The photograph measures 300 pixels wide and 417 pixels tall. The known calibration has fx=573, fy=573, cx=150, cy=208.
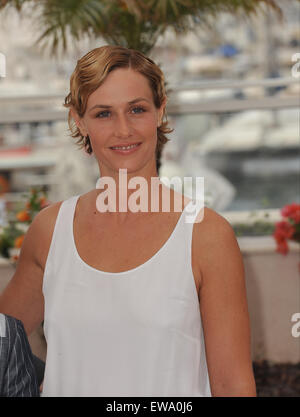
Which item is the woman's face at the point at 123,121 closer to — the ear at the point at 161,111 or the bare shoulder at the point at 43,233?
the ear at the point at 161,111

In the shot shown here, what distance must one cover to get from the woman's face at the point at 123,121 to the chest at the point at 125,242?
131 millimetres

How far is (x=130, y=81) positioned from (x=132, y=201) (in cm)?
29

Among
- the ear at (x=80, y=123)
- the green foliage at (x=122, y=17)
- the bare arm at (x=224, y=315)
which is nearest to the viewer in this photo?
the bare arm at (x=224, y=315)

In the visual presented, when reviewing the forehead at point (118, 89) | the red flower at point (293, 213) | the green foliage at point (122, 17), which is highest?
the green foliage at point (122, 17)

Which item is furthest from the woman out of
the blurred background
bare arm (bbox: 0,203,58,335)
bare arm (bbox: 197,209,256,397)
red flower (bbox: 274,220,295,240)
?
red flower (bbox: 274,220,295,240)

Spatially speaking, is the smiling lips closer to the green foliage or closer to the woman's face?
the woman's face

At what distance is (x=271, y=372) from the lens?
365 cm

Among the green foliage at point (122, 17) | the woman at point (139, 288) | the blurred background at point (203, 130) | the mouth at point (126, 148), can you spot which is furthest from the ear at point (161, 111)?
the green foliage at point (122, 17)

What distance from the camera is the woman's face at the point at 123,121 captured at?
4.30 feet

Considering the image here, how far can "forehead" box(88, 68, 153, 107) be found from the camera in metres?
1.31

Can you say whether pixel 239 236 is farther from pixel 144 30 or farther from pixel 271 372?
pixel 144 30

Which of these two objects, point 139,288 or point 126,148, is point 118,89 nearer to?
point 126,148

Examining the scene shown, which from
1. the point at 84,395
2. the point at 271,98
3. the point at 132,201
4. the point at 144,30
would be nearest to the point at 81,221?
the point at 132,201

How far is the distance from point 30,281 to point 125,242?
0.31 meters
